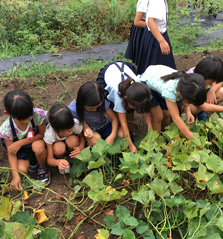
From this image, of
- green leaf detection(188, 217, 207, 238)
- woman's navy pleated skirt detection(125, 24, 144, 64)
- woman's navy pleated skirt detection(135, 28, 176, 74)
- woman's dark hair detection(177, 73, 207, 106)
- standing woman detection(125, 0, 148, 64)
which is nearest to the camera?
green leaf detection(188, 217, 207, 238)

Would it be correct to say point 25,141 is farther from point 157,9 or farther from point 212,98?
point 212,98

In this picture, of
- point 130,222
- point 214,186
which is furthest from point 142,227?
point 214,186

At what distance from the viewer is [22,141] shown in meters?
1.94

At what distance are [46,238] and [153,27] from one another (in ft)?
6.07

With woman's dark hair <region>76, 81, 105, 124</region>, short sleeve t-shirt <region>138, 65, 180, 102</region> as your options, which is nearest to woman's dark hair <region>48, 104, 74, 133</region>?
woman's dark hair <region>76, 81, 105, 124</region>

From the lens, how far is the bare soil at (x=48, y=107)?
1607mm

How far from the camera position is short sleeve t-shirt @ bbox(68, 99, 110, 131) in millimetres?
2100

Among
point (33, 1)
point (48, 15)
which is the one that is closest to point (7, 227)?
point (48, 15)

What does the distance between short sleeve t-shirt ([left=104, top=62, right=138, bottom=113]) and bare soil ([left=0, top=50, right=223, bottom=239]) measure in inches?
18.8

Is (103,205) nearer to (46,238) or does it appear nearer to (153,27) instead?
(46,238)

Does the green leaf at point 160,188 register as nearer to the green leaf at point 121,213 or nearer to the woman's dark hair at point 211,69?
the green leaf at point 121,213

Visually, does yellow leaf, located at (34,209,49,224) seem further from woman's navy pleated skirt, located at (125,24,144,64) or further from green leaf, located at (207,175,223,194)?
woman's navy pleated skirt, located at (125,24,144,64)

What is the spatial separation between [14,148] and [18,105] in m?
0.41

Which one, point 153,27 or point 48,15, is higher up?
point 153,27
